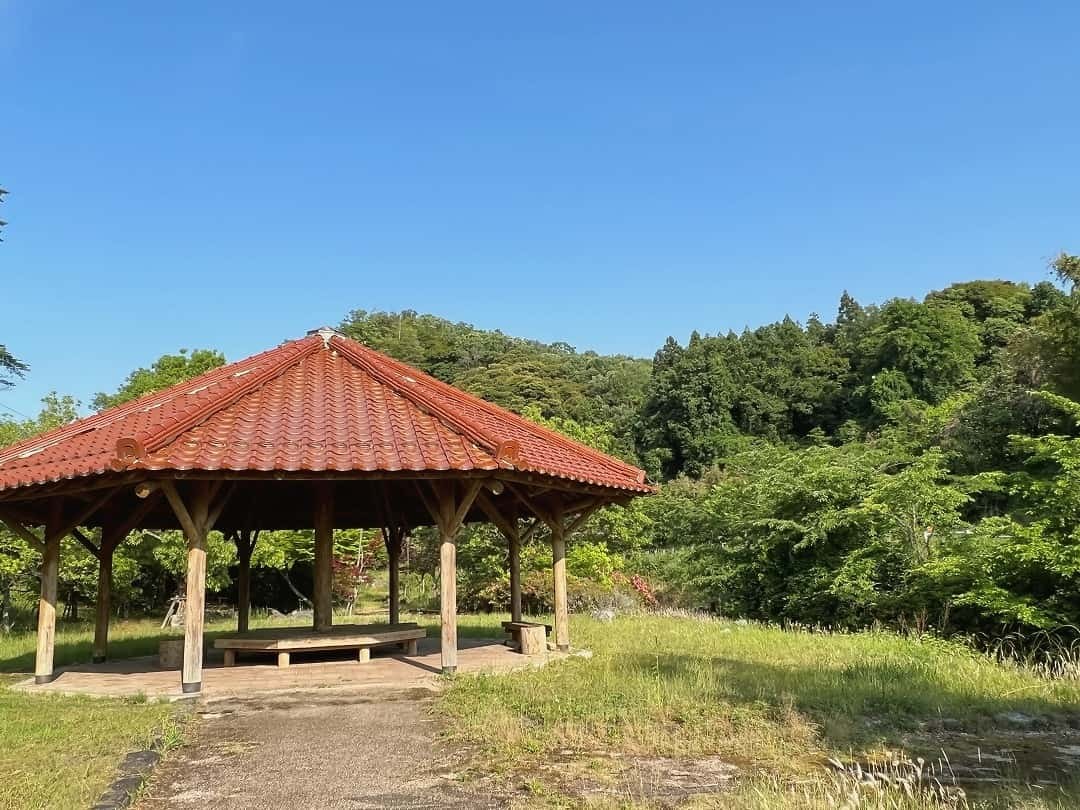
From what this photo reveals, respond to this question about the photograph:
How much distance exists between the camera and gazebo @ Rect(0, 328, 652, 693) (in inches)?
329

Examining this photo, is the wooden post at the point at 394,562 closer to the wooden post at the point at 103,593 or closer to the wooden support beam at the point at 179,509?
the wooden post at the point at 103,593

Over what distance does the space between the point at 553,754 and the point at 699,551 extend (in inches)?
669

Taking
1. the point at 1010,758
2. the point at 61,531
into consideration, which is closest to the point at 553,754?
the point at 1010,758

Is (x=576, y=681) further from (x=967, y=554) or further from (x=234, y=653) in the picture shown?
(x=967, y=554)

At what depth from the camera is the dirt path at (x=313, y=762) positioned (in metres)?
4.87

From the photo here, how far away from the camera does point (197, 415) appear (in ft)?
29.1

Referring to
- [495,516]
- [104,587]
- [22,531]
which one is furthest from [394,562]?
[22,531]

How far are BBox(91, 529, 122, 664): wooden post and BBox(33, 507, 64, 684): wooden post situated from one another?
151cm

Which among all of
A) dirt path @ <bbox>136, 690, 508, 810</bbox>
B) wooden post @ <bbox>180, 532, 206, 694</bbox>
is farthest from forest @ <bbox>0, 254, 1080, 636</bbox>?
wooden post @ <bbox>180, 532, 206, 694</bbox>

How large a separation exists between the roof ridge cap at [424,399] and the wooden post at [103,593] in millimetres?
4201

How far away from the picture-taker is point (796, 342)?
64.0 m

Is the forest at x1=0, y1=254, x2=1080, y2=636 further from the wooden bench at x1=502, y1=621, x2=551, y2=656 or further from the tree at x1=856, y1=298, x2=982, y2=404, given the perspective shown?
the wooden bench at x1=502, y1=621, x2=551, y2=656

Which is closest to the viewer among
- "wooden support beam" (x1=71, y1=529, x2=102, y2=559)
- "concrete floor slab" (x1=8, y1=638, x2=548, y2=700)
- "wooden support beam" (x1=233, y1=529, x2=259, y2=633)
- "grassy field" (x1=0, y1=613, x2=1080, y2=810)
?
"grassy field" (x1=0, y1=613, x2=1080, y2=810)

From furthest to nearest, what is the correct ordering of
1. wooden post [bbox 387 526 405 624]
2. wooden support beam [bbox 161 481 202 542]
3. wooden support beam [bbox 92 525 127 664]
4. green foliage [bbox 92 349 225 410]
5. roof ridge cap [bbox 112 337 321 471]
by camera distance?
green foliage [bbox 92 349 225 410] → wooden post [bbox 387 526 405 624] → wooden support beam [bbox 92 525 127 664] → wooden support beam [bbox 161 481 202 542] → roof ridge cap [bbox 112 337 321 471]
